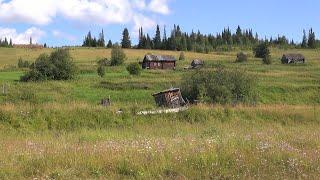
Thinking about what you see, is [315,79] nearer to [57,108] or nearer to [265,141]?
[57,108]

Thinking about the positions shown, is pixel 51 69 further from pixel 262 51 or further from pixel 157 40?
pixel 157 40

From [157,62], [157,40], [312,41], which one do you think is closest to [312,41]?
[312,41]

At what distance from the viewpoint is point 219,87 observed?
3553 cm

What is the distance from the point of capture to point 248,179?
6.80 metres

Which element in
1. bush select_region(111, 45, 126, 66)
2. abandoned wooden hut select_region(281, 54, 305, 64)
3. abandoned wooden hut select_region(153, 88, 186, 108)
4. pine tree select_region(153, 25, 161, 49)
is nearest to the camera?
abandoned wooden hut select_region(153, 88, 186, 108)

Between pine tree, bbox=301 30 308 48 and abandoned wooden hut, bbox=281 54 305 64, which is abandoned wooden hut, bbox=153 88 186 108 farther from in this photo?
pine tree, bbox=301 30 308 48

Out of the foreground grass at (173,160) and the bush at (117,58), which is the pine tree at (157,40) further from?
the foreground grass at (173,160)

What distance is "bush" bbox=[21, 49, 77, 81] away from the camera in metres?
64.6

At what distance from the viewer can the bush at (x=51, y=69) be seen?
64.6 m

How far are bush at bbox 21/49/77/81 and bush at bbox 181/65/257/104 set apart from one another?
30.3 metres

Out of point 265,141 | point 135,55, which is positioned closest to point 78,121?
point 265,141

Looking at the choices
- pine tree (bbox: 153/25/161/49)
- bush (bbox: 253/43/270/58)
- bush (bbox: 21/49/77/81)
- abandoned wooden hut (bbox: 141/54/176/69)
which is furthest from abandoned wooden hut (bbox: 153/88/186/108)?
pine tree (bbox: 153/25/161/49)

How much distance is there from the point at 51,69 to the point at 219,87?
35.2m

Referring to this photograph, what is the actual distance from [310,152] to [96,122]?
566 inches
